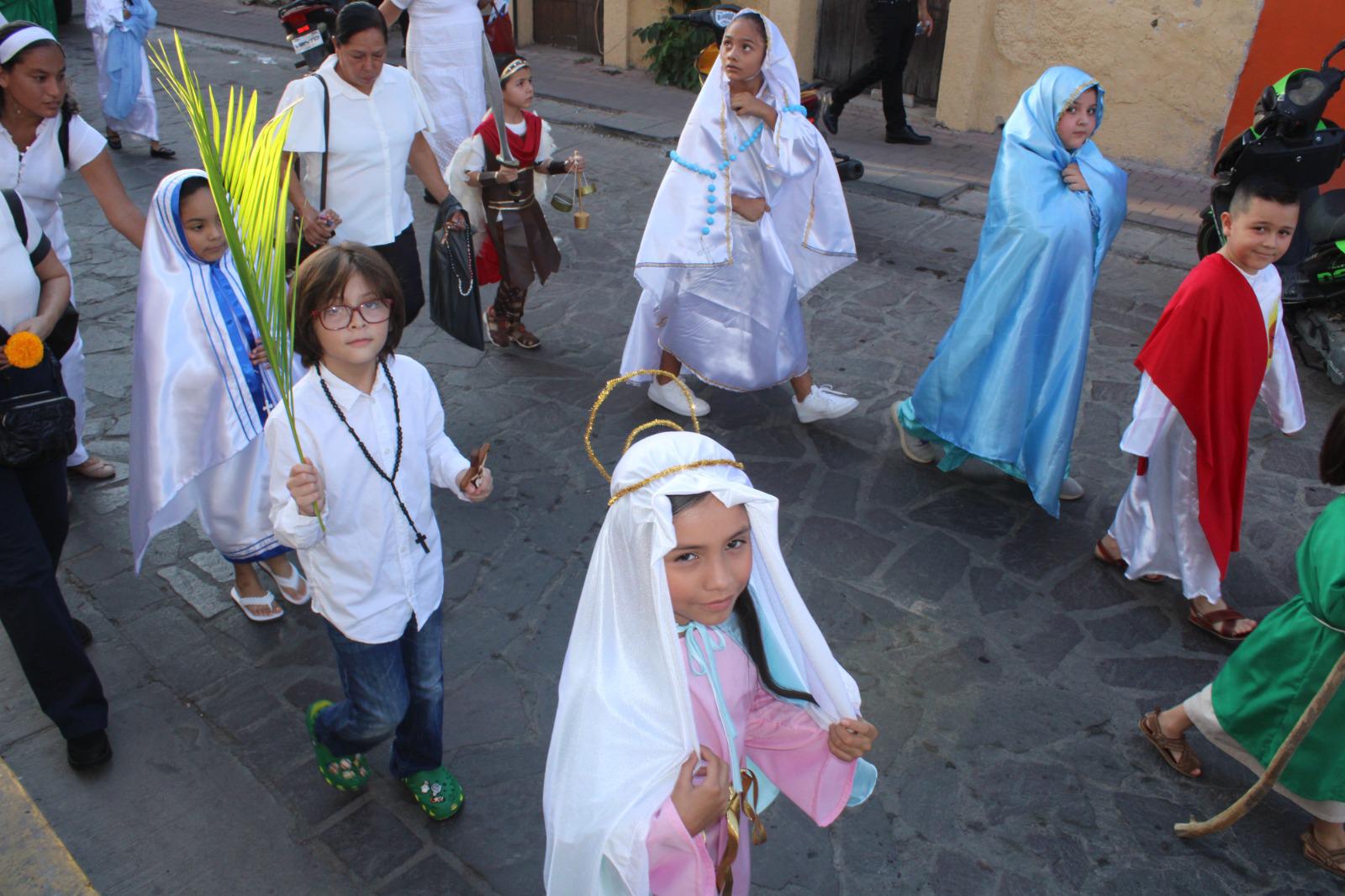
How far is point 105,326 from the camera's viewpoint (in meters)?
6.63

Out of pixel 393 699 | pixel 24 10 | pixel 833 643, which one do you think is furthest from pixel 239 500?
pixel 24 10

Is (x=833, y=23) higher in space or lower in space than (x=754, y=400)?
higher

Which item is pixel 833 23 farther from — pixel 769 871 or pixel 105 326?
pixel 769 871

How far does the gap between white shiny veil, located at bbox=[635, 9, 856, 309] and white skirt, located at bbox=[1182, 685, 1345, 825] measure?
2821mm

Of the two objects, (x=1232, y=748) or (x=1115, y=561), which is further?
(x=1115, y=561)

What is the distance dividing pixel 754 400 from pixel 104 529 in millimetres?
3229

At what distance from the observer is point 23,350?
322 cm

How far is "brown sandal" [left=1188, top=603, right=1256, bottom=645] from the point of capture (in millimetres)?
4109

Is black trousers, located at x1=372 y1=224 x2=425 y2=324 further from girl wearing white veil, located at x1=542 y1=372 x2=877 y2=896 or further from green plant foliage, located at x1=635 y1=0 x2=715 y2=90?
green plant foliage, located at x1=635 y1=0 x2=715 y2=90

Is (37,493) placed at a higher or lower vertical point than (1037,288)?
lower

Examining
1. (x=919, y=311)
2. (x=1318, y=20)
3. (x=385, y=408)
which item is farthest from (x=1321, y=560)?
(x=1318, y=20)

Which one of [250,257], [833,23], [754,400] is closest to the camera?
[250,257]

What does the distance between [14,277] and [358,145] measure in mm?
1602

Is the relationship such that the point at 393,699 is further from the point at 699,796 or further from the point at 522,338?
the point at 522,338
